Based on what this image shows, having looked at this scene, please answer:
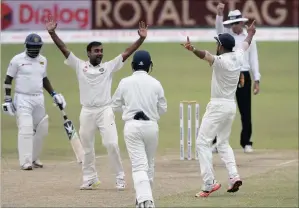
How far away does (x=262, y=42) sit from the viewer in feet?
110

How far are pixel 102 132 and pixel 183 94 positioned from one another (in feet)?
37.6

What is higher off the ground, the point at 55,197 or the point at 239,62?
the point at 239,62

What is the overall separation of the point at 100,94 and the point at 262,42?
20582 millimetres

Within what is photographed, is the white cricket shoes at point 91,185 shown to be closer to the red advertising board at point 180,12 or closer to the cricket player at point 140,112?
the cricket player at point 140,112

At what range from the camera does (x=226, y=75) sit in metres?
13.1

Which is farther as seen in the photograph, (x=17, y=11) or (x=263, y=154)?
(x=17, y=11)

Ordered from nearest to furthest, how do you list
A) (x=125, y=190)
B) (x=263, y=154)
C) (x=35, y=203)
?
(x=35, y=203)
(x=125, y=190)
(x=263, y=154)

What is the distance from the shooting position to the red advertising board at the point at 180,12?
113 feet

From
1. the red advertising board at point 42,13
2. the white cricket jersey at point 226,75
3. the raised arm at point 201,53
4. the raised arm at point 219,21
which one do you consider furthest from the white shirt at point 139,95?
the red advertising board at point 42,13

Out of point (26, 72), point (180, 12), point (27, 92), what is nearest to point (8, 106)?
point (27, 92)

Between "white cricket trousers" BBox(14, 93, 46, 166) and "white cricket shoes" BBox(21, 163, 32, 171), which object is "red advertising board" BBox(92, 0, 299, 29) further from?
"white cricket shoes" BBox(21, 163, 32, 171)

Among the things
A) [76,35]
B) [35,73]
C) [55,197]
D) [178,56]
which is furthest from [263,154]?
[76,35]

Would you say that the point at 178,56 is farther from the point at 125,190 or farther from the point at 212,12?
the point at 125,190

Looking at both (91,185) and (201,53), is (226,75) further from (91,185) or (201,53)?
(91,185)
